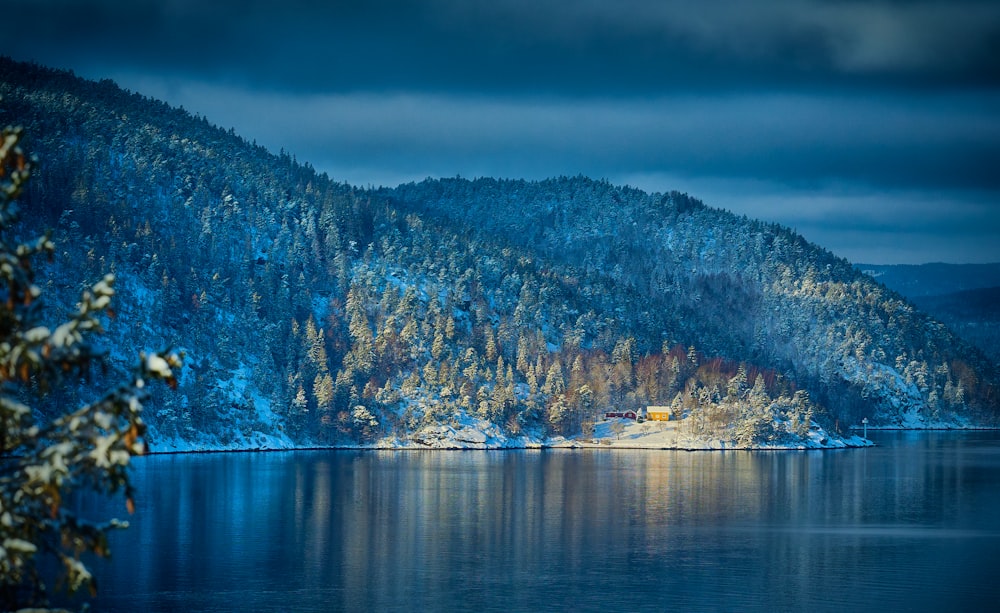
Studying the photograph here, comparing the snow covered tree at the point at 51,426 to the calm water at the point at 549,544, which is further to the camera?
the calm water at the point at 549,544

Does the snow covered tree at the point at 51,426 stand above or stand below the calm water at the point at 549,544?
above

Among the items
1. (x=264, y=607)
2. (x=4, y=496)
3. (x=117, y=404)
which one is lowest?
(x=264, y=607)

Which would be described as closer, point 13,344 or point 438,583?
point 13,344

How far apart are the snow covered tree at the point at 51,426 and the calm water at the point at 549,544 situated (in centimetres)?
5108

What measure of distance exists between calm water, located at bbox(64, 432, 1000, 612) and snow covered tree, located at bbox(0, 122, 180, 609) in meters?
51.1

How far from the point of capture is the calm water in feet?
262

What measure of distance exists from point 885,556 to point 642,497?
4597 centimetres

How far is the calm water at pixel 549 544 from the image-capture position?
8000 cm

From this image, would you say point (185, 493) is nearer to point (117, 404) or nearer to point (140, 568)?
point (140, 568)

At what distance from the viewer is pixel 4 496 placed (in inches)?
1007

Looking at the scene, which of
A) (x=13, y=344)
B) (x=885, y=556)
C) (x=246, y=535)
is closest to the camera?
(x=13, y=344)

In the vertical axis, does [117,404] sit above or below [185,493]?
above

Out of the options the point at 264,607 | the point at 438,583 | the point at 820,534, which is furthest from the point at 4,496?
the point at 820,534

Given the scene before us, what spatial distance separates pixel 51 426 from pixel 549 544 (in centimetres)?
8141
